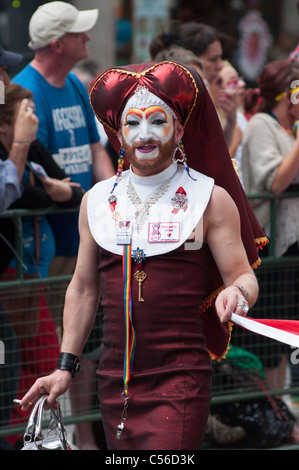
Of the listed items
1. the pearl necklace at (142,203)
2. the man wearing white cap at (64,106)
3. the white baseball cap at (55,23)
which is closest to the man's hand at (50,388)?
the pearl necklace at (142,203)

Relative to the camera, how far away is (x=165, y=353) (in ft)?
11.0

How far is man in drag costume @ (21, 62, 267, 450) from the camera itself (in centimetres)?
335

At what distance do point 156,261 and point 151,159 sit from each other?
1.28 ft

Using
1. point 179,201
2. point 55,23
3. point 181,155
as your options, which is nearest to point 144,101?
point 181,155

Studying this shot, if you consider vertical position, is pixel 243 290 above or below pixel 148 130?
below

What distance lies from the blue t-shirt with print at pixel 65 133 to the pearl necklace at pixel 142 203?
5.83ft

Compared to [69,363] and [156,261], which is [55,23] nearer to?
[156,261]

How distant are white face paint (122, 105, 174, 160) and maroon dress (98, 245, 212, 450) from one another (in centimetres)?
40

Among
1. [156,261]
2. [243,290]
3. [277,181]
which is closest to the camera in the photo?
[243,290]

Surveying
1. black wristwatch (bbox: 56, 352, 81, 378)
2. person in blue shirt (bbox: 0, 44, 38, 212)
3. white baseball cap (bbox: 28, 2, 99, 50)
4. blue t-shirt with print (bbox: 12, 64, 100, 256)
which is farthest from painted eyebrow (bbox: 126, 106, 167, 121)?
white baseball cap (bbox: 28, 2, 99, 50)

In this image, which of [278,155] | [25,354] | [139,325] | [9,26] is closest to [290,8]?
[9,26]

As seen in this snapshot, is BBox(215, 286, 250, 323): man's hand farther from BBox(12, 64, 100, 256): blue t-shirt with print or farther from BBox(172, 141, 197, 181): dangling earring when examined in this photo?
BBox(12, 64, 100, 256): blue t-shirt with print

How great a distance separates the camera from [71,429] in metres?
5.65

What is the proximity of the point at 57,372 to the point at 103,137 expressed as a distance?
3.52 meters
